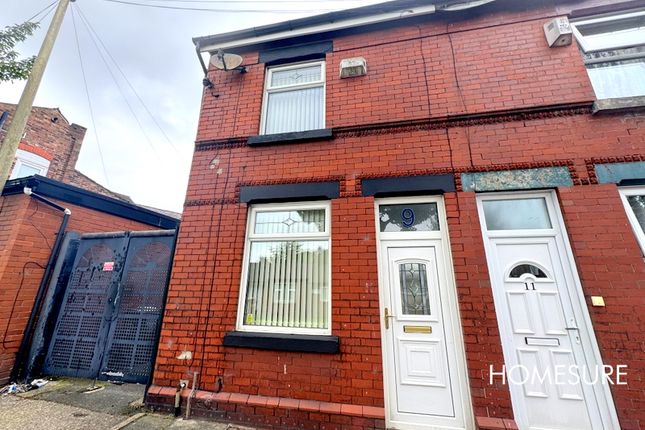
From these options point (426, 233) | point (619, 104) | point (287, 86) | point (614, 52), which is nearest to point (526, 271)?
point (426, 233)

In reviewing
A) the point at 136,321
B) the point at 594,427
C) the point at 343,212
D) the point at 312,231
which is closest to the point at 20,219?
the point at 136,321

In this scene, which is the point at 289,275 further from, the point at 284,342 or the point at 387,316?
the point at 387,316

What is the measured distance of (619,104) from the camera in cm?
350

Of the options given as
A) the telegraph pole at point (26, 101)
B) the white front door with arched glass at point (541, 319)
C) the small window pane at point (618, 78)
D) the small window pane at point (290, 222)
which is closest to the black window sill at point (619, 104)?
the small window pane at point (618, 78)

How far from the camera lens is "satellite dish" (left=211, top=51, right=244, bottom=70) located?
472 centimetres

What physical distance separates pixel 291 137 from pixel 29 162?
9.88m

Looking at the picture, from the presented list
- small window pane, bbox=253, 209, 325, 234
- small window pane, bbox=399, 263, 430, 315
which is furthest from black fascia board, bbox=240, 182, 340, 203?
small window pane, bbox=399, 263, 430, 315

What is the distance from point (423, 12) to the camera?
449 cm

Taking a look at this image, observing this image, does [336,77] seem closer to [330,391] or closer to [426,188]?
[426,188]

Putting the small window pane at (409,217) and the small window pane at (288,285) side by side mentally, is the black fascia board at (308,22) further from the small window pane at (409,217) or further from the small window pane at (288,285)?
the small window pane at (288,285)

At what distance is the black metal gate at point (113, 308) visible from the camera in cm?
443

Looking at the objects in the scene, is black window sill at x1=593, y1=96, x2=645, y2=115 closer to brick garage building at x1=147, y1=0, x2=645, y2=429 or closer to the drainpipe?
brick garage building at x1=147, y1=0, x2=645, y2=429

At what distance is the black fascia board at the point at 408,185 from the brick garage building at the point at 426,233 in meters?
0.03

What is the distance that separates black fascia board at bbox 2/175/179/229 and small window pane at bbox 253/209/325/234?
3.24 metres
